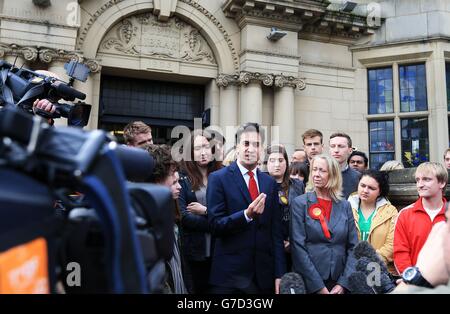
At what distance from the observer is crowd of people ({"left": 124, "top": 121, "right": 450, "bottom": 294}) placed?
284cm

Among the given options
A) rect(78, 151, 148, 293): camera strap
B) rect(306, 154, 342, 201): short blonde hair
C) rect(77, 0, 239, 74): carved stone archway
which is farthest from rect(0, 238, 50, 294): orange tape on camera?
rect(77, 0, 239, 74): carved stone archway

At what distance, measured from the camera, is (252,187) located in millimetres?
3117

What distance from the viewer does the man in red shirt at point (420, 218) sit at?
3355 mm

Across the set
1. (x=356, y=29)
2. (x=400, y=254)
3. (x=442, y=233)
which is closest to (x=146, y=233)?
(x=442, y=233)

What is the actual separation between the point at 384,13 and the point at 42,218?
11.1 metres

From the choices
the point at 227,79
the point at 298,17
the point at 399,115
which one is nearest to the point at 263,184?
the point at 227,79

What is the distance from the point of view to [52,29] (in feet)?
24.5

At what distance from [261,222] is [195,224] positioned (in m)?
0.54

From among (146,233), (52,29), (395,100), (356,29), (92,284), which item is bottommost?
(92,284)

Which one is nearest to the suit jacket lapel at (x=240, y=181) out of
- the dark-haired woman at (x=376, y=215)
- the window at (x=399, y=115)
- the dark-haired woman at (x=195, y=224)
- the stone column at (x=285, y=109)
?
the dark-haired woman at (x=195, y=224)

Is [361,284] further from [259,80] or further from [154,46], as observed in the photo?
[154,46]

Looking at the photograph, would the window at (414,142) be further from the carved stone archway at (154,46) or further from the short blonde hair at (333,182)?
the short blonde hair at (333,182)

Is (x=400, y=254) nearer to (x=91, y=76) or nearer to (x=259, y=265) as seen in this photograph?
(x=259, y=265)
